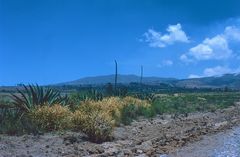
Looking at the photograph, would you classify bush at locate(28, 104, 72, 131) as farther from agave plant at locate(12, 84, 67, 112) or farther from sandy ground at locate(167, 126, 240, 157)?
sandy ground at locate(167, 126, 240, 157)

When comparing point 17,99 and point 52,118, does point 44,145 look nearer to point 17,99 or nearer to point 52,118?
point 52,118

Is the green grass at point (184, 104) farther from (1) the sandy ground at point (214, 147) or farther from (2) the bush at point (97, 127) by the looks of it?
(2) the bush at point (97, 127)

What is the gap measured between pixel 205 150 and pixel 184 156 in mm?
2030

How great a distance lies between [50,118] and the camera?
84.9ft

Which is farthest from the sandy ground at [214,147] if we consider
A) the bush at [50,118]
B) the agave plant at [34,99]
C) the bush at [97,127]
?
the agave plant at [34,99]

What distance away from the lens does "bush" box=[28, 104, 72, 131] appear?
84.2 feet

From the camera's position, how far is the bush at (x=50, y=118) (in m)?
25.7

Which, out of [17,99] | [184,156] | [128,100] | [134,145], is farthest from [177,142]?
[128,100]

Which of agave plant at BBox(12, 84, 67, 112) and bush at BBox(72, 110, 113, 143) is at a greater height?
agave plant at BBox(12, 84, 67, 112)

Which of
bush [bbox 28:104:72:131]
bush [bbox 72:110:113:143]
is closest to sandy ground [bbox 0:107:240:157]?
bush [bbox 72:110:113:143]

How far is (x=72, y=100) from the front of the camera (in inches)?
1278

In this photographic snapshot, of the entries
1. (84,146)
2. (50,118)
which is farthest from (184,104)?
(84,146)

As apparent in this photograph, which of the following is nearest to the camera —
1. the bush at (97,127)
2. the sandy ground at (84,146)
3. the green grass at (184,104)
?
the sandy ground at (84,146)

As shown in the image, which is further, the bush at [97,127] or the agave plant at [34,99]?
the agave plant at [34,99]
